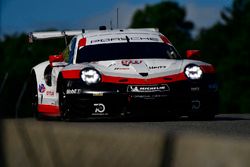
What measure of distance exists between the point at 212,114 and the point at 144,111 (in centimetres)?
111

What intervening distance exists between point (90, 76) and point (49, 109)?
1877 millimetres

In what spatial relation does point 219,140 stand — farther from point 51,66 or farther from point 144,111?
point 51,66

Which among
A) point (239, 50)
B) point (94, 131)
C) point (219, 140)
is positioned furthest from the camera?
point (239, 50)

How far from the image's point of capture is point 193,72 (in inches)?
558

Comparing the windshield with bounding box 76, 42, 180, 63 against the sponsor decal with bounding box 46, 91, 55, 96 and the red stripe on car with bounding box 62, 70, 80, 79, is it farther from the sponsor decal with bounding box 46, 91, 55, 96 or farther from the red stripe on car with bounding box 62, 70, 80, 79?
the red stripe on car with bounding box 62, 70, 80, 79

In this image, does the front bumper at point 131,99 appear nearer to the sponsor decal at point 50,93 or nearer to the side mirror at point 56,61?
the side mirror at point 56,61

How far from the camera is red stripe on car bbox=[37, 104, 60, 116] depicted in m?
15.3

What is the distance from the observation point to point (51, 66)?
1544cm

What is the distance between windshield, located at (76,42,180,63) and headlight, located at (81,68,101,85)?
872 mm

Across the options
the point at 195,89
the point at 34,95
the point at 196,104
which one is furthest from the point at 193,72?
the point at 34,95

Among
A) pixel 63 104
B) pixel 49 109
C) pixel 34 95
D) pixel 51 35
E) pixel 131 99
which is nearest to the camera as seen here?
pixel 131 99

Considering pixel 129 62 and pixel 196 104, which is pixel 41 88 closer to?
pixel 129 62

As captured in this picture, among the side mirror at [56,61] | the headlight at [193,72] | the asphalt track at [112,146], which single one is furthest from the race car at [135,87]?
the asphalt track at [112,146]

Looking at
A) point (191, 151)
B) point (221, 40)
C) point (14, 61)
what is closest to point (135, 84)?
point (191, 151)
